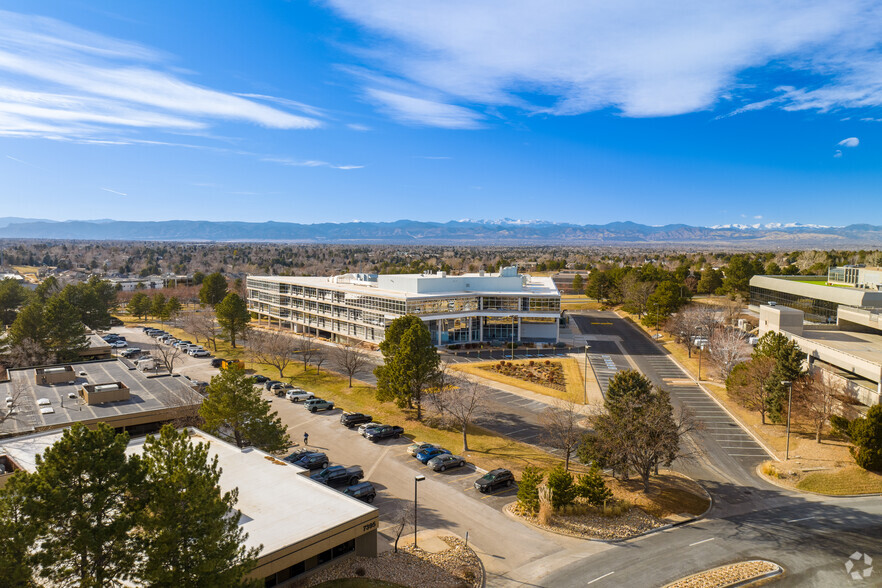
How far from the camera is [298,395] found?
51219 mm

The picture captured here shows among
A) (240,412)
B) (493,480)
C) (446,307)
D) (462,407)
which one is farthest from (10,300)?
(493,480)

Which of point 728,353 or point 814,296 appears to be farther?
point 814,296

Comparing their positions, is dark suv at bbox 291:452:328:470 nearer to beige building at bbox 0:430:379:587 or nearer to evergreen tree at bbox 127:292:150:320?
beige building at bbox 0:430:379:587

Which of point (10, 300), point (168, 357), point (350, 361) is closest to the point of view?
point (350, 361)

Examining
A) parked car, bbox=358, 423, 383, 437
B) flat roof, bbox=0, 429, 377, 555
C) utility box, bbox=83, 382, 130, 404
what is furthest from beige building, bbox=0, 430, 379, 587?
parked car, bbox=358, 423, 383, 437

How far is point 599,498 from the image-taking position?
96.6ft

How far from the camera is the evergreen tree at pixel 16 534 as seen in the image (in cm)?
1393

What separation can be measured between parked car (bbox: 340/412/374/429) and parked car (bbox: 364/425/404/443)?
323 centimetres

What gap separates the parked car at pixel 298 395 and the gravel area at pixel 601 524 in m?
27.3

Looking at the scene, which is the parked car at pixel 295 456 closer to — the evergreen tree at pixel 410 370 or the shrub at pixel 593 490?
the evergreen tree at pixel 410 370

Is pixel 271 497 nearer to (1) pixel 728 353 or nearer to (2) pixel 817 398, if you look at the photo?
(2) pixel 817 398

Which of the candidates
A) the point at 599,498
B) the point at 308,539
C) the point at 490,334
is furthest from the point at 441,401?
the point at 490,334

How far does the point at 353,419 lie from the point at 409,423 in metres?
4.67

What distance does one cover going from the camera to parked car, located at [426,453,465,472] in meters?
34.8
